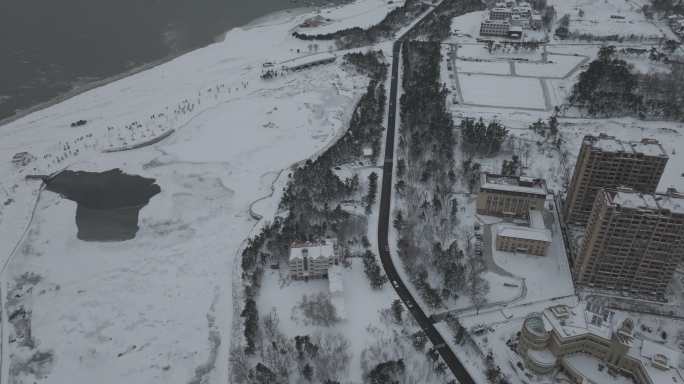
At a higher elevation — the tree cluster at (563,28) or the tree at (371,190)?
the tree cluster at (563,28)

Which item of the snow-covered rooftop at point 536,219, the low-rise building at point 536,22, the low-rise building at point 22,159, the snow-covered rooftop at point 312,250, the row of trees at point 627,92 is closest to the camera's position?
the snow-covered rooftop at point 312,250

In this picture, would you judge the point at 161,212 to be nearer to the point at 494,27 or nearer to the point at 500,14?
the point at 494,27

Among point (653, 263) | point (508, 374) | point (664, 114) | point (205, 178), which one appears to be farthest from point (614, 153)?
point (205, 178)

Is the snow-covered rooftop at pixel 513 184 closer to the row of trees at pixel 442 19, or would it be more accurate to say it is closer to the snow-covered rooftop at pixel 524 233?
the snow-covered rooftop at pixel 524 233

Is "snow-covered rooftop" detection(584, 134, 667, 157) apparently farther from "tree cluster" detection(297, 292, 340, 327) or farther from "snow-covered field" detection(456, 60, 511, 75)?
"snow-covered field" detection(456, 60, 511, 75)

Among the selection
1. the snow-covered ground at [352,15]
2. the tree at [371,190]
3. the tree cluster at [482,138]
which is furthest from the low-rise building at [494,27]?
the tree at [371,190]

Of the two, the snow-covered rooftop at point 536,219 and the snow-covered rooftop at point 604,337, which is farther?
the snow-covered rooftop at point 536,219
